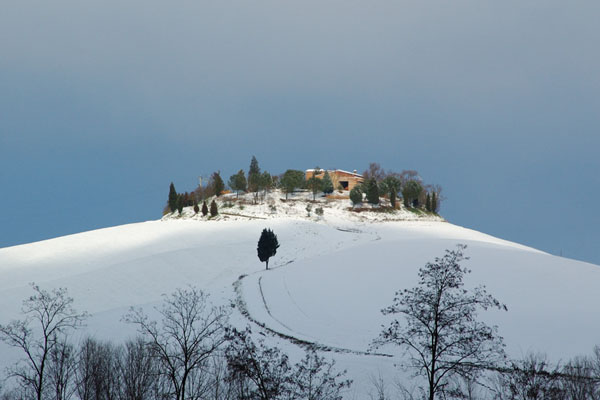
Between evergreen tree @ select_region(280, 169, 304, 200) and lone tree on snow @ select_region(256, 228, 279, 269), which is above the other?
evergreen tree @ select_region(280, 169, 304, 200)

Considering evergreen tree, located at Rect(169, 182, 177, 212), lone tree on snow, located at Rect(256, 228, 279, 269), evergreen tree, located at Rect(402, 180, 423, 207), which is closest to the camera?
lone tree on snow, located at Rect(256, 228, 279, 269)

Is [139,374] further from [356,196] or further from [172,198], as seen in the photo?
[356,196]

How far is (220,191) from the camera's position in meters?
103

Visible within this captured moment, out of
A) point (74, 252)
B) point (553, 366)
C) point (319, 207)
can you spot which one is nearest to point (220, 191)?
point (319, 207)

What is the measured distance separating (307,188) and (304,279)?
64414 millimetres

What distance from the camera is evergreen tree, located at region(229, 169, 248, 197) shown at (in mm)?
103750

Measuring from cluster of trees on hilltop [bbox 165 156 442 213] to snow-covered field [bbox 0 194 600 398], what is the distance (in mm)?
21662

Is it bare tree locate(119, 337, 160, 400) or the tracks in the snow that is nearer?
bare tree locate(119, 337, 160, 400)

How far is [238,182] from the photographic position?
103750 mm

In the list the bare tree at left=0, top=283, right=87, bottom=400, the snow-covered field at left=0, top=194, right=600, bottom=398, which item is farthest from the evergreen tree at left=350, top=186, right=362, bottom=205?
the bare tree at left=0, top=283, right=87, bottom=400

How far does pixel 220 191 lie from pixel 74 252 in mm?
45992

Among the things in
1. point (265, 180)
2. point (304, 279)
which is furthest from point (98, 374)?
point (265, 180)

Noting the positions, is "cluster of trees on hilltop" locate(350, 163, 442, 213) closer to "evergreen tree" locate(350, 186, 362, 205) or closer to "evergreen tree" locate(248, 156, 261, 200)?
"evergreen tree" locate(350, 186, 362, 205)

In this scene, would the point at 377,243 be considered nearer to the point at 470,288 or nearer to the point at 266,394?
the point at 470,288
